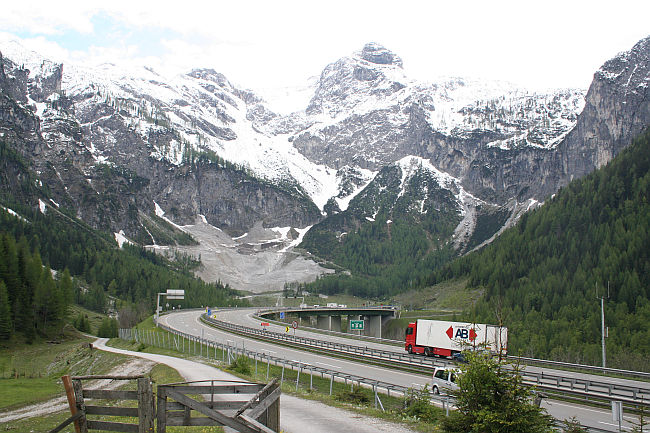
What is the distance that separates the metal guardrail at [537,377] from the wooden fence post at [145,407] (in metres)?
9.69

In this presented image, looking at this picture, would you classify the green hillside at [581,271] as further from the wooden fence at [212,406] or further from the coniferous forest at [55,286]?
the wooden fence at [212,406]

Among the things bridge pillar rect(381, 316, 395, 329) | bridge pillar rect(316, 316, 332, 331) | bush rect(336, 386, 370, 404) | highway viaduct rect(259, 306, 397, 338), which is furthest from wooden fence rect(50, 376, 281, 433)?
bridge pillar rect(381, 316, 395, 329)

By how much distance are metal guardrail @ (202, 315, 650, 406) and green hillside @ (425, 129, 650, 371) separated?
33.1 m

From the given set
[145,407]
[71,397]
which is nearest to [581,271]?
[145,407]

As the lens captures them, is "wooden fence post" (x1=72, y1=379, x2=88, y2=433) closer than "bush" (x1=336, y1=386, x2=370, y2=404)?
Yes

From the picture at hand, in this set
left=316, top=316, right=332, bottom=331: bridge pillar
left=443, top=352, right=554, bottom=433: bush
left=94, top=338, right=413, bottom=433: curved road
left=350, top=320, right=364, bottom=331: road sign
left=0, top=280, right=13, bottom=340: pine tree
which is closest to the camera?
left=443, top=352, right=554, bottom=433: bush

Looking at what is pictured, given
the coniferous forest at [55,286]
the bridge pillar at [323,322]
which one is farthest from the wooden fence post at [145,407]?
the bridge pillar at [323,322]

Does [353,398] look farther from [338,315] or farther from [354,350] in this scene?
[338,315]

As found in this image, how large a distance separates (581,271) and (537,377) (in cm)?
→ 9327

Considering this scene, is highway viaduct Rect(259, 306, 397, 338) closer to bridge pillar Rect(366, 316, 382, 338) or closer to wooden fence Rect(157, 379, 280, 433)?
bridge pillar Rect(366, 316, 382, 338)

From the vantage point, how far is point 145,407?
1109 centimetres

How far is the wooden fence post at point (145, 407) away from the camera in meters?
11.0

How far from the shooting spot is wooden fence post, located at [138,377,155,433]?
36.2 feet

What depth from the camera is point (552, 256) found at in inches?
5281
